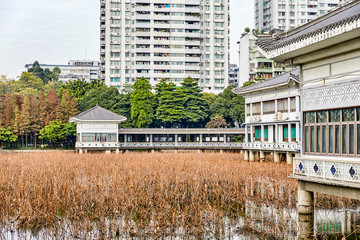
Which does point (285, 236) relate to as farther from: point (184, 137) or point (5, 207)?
point (184, 137)

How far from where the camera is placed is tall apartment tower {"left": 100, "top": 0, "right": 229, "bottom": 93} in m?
75.6

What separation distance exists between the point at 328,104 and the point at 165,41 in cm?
6662

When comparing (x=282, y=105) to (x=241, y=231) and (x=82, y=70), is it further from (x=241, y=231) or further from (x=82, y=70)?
(x=82, y=70)

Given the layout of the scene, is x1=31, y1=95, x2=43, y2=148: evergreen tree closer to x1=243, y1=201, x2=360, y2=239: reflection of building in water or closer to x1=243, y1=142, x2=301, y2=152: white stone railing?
x1=243, y1=142, x2=301, y2=152: white stone railing

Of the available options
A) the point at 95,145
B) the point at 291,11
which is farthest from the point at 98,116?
the point at 291,11

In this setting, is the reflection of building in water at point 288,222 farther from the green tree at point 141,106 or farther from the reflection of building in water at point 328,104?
the green tree at point 141,106

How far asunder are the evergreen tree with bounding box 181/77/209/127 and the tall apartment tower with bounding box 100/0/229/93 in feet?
67.8

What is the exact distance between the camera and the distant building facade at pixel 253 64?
6556cm

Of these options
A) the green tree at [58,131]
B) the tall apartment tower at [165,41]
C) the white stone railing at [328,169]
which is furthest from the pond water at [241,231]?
the tall apartment tower at [165,41]

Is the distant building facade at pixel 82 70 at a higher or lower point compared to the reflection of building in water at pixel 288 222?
higher

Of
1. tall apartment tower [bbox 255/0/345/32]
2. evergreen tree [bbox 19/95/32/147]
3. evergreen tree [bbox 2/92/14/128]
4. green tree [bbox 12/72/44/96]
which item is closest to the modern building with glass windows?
evergreen tree [bbox 19/95/32/147]

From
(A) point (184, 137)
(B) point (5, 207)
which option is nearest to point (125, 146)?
(A) point (184, 137)

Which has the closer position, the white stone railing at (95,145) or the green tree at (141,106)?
the white stone railing at (95,145)

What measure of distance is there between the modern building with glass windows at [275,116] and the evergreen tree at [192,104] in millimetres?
19870
